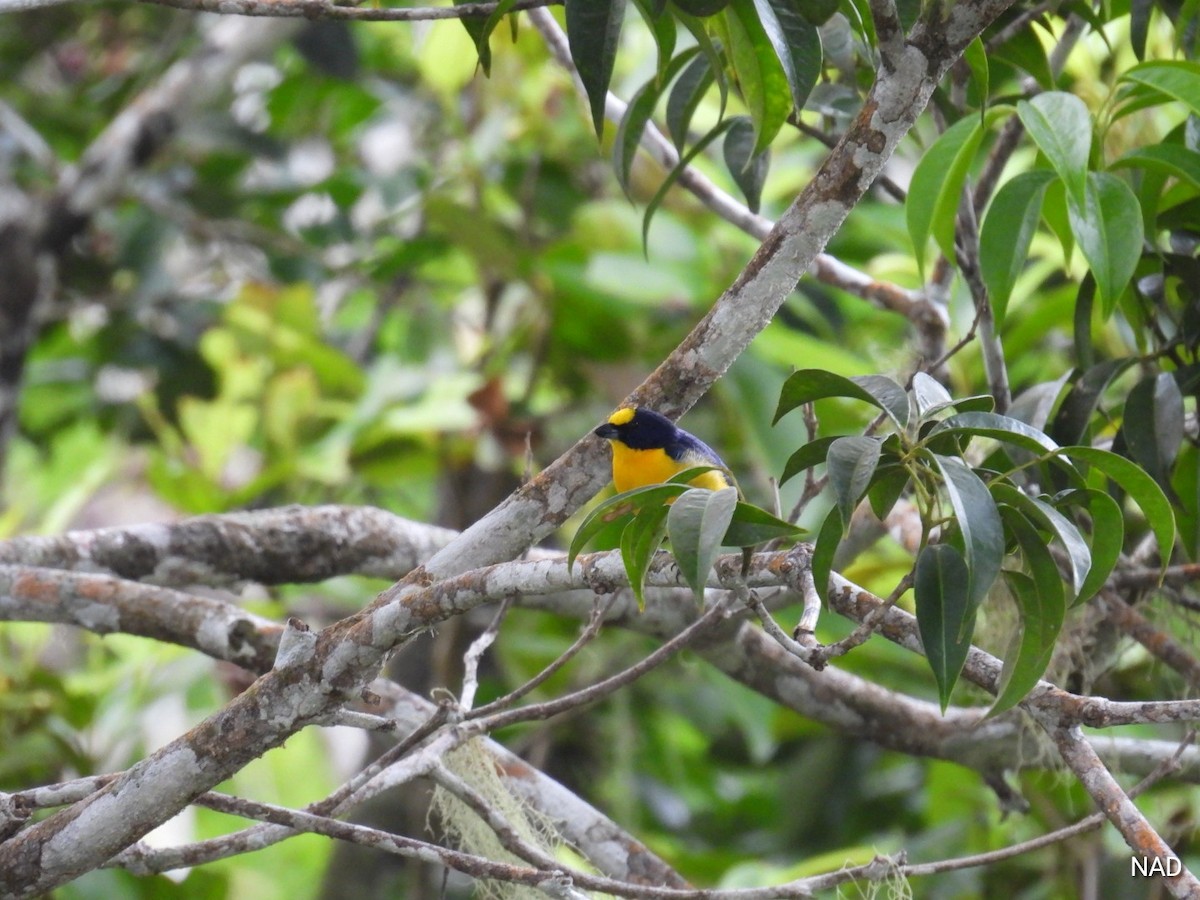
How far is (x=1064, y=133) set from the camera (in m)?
1.57

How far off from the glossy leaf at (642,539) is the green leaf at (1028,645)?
0.36 m

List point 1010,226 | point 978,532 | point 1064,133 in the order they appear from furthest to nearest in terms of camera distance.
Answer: point 1010,226 < point 1064,133 < point 978,532

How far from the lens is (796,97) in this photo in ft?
4.85

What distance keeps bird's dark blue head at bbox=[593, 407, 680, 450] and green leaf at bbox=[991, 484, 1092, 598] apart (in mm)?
520

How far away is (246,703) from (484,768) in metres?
0.55

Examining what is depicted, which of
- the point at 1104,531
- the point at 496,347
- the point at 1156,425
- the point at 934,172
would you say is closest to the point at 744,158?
the point at 934,172

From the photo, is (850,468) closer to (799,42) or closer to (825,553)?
(825,553)

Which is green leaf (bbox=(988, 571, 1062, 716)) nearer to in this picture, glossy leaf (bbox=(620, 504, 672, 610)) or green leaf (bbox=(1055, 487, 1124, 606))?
green leaf (bbox=(1055, 487, 1124, 606))

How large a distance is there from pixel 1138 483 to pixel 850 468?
0.35 meters

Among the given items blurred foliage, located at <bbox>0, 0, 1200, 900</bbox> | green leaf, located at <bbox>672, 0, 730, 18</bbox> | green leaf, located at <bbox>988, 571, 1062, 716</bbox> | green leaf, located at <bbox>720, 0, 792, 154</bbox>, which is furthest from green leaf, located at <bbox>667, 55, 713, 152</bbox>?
green leaf, located at <bbox>988, 571, 1062, 716</bbox>

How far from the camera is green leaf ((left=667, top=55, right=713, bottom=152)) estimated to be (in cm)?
196

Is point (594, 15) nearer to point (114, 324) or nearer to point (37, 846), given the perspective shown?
point (37, 846)

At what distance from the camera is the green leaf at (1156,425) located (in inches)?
71.6

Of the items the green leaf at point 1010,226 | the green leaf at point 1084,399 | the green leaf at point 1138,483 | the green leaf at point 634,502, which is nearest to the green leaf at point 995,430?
the green leaf at point 1138,483
